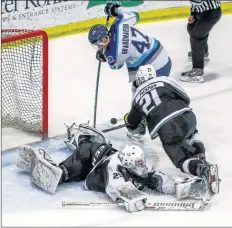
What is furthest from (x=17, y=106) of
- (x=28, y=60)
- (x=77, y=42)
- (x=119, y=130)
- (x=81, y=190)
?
(x=77, y=42)

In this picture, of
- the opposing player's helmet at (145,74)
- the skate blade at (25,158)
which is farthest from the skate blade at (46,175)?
the opposing player's helmet at (145,74)

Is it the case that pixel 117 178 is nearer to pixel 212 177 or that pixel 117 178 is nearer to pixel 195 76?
pixel 212 177

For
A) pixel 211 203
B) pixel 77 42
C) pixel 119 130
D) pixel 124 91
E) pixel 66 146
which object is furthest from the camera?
pixel 77 42

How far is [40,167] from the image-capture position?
14.2 ft

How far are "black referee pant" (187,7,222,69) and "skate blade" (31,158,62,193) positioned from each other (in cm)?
224

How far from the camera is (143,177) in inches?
166

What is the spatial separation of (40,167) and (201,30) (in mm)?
2287

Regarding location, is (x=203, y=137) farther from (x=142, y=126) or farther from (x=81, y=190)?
(x=81, y=190)

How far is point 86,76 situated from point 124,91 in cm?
44

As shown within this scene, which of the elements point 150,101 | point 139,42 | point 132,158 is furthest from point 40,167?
point 139,42

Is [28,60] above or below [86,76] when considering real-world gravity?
above

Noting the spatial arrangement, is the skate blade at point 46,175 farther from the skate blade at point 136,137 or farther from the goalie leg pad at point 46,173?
the skate blade at point 136,137

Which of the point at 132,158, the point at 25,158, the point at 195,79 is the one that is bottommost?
the point at 195,79

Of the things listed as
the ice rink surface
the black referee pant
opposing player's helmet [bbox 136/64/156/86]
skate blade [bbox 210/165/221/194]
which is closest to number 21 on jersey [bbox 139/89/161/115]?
opposing player's helmet [bbox 136/64/156/86]
